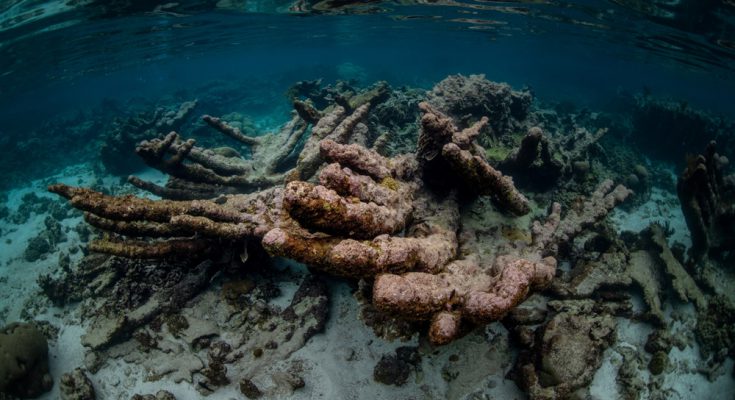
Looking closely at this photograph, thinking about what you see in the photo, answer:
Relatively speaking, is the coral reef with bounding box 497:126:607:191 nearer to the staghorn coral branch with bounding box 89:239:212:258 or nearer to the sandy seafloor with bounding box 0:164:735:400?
the sandy seafloor with bounding box 0:164:735:400

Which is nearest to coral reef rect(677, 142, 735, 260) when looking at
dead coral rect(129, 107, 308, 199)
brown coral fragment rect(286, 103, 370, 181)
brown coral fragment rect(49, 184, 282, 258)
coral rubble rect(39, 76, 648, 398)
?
coral rubble rect(39, 76, 648, 398)

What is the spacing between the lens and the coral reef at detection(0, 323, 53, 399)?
5.26m

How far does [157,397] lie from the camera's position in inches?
185

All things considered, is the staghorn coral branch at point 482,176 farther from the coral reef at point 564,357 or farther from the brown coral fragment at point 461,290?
the coral reef at point 564,357

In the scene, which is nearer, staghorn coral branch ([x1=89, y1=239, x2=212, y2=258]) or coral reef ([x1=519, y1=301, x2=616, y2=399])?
coral reef ([x1=519, y1=301, x2=616, y2=399])

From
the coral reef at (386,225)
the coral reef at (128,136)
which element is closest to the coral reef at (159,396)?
the coral reef at (386,225)

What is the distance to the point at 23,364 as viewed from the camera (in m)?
5.36

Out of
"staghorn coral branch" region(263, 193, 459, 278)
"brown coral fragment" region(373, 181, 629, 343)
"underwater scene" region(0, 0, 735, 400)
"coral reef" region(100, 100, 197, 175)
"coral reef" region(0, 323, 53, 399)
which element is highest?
"staghorn coral branch" region(263, 193, 459, 278)

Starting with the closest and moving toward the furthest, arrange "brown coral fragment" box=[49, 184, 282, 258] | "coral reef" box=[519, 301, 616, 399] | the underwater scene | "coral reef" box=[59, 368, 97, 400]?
1. the underwater scene
2. "coral reef" box=[519, 301, 616, 399]
3. "brown coral fragment" box=[49, 184, 282, 258]
4. "coral reef" box=[59, 368, 97, 400]

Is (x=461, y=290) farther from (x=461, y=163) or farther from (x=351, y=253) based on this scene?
(x=461, y=163)

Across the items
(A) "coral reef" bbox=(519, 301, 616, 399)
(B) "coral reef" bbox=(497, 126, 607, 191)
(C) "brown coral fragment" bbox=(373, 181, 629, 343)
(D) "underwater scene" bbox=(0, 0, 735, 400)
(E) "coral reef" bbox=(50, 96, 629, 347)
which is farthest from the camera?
(B) "coral reef" bbox=(497, 126, 607, 191)

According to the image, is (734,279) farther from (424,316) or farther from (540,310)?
(424,316)

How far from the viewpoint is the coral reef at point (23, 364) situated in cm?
526

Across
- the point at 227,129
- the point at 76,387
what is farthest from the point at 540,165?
the point at 76,387
